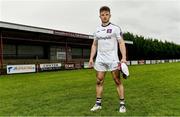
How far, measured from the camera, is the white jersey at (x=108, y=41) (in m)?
7.05

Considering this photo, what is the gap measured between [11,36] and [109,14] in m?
31.4

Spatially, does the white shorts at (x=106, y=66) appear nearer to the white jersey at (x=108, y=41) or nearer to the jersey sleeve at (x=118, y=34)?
the white jersey at (x=108, y=41)

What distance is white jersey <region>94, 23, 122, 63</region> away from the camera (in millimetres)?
7050

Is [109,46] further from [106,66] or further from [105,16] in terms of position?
[105,16]

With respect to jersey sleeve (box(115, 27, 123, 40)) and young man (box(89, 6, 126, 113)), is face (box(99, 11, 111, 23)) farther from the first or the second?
jersey sleeve (box(115, 27, 123, 40))

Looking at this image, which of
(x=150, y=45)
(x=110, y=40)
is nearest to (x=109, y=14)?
(x=110, y=40)

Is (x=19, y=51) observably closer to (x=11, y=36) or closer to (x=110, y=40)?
(x=11, y=36)

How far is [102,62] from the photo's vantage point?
7.18 m

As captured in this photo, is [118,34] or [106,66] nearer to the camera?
[118,34]

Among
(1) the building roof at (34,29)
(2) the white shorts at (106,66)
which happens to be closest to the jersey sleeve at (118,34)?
(2) the white shorts at (106,66)

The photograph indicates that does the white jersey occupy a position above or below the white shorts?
above

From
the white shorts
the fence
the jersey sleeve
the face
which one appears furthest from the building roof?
the jersey sleeve

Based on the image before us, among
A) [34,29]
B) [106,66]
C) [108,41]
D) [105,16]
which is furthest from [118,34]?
[34,29]

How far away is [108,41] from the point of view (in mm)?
7066
